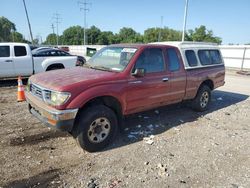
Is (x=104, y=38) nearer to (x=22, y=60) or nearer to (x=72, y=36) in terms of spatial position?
(x=72, y=36)

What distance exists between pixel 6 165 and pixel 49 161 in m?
0.66

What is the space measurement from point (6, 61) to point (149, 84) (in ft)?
24.4

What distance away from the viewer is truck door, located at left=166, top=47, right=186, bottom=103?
5570mm

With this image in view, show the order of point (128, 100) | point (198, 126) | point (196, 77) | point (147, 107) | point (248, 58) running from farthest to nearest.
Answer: point (248, 58) < point (196, 77) < point (198, 126) < point (147, 107) < point (128, 100)

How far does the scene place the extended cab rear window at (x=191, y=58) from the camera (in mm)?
6225

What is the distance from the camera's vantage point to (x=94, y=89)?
4.10 metres

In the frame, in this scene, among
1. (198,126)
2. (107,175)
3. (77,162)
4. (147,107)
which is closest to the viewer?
(107,175)

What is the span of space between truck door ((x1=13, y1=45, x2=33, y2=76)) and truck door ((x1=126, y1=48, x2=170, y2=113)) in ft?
23.2

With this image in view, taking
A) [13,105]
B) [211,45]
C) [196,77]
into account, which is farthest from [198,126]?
[13,105]

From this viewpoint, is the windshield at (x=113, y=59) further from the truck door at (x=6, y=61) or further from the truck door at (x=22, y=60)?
the truck door at (x=6, y=61)

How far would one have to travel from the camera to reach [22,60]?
10.2 meters

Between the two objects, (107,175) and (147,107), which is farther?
(147,107)

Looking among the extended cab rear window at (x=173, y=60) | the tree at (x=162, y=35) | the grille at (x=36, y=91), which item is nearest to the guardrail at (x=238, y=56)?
the extended cab rear window at (x=173, y=60)

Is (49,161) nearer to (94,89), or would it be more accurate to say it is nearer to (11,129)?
(94,89)
